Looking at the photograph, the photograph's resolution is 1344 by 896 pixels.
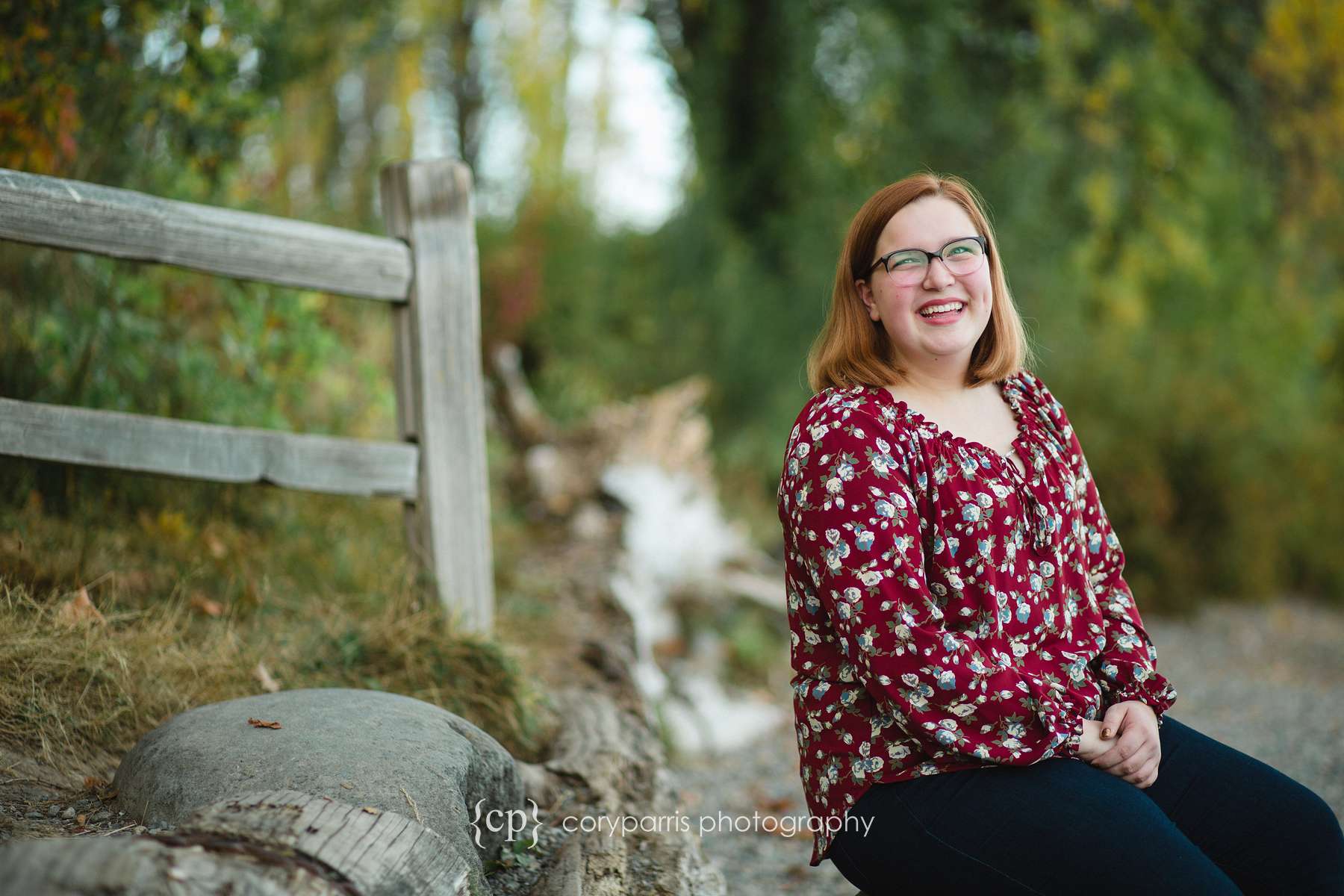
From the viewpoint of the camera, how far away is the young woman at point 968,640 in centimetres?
188

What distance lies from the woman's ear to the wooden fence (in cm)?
156

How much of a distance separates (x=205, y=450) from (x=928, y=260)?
2056 mm

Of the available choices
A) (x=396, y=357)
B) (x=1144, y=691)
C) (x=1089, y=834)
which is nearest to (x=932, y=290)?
(x=1144, y=691)

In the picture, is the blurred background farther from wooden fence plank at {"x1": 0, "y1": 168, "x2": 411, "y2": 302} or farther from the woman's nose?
the woman's nose

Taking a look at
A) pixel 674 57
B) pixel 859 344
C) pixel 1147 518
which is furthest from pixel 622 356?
pixel 859 344

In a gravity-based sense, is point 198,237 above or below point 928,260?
above

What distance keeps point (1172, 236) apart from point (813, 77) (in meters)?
4.09

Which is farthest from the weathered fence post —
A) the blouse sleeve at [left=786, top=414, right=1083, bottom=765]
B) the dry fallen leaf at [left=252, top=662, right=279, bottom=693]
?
the blouse sleeve at [left=786, top=414, right=1083, bottom=765]

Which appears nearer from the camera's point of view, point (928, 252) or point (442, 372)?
point (928, 252)

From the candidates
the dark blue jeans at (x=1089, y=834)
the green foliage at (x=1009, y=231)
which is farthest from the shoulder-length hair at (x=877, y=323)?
the green foliage at (x=1009, y=231)

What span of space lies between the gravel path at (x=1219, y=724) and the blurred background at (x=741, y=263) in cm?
48

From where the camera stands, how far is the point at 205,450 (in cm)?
303

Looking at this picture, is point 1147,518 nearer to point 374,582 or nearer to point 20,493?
point 374,582

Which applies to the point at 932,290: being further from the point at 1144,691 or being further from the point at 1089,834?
the point at 1089,834
